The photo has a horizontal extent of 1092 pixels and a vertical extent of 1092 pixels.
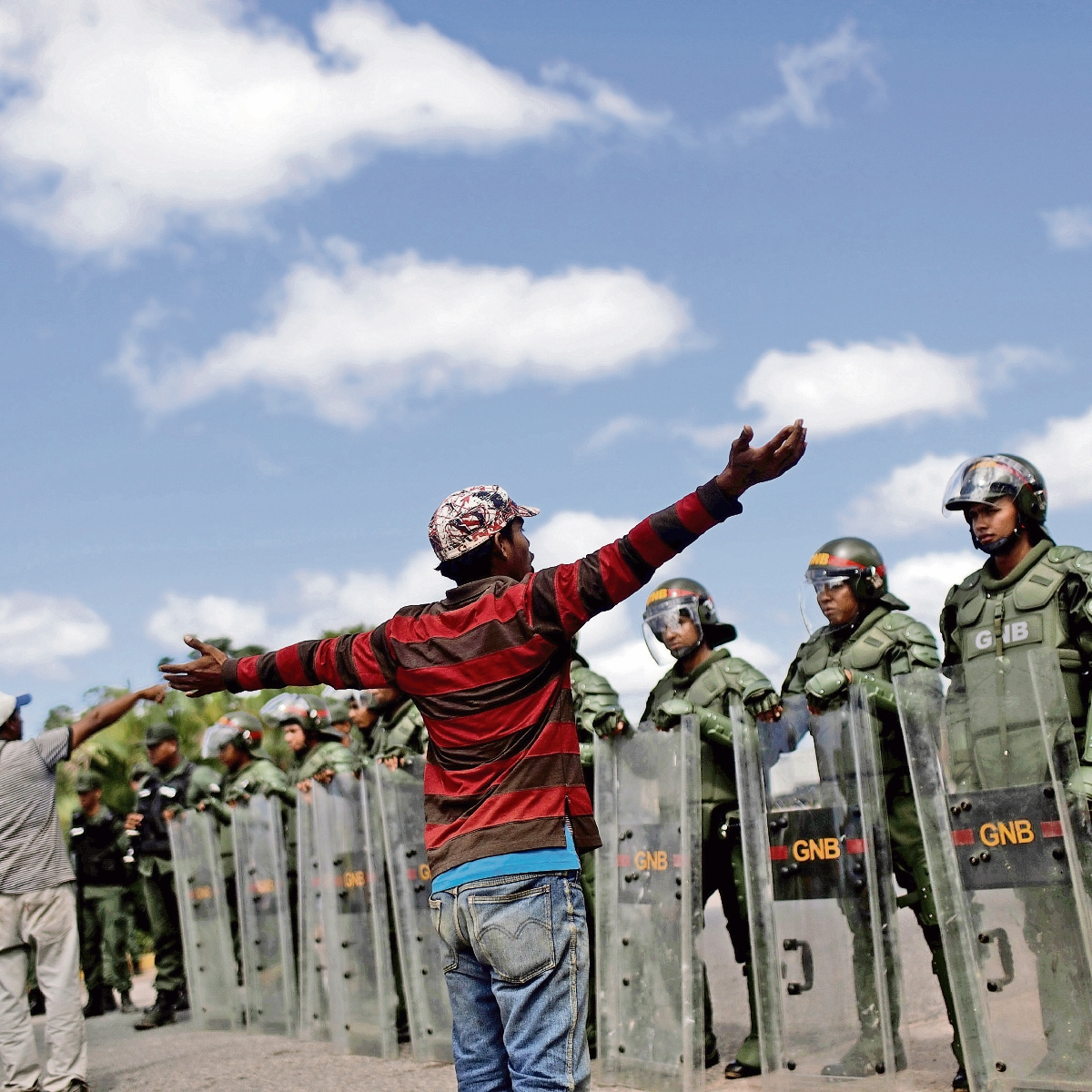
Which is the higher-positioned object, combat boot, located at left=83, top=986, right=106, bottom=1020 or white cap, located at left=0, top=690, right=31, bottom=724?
white cap, located at left=0, top=690, right=31, bottom=724

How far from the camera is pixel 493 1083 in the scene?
3.50 metres

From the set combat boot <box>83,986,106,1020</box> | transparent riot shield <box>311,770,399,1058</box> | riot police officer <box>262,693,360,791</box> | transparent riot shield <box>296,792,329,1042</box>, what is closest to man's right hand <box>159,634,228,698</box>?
transparent riot shield <box>311,770,399,1058</box>

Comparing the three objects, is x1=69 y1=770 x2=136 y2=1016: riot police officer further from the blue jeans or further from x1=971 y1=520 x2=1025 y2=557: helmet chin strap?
the blue jeans

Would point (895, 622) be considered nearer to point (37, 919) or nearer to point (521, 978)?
point (521, 978)

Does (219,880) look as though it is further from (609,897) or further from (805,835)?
(805,835)

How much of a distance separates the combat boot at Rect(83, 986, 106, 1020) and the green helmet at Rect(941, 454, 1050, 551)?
9.53 metres

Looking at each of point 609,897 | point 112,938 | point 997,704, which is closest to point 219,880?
point 112,938

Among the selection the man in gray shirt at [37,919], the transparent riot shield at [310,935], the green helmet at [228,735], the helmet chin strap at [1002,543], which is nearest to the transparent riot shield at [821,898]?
the helmet chin strap at [1002,543]

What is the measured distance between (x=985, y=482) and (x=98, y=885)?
9.46 m

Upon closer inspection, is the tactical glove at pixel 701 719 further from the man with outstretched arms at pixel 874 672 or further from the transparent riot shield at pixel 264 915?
the transparent riot shield at pixel 264 915

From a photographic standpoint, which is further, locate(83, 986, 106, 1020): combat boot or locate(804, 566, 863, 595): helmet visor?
locate(83, 986, 106, 1020): combat boot

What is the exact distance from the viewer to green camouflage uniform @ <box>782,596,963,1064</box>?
5.95 m

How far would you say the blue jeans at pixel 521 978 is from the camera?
3.33m

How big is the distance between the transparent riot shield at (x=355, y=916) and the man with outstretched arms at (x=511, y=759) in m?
4.95
